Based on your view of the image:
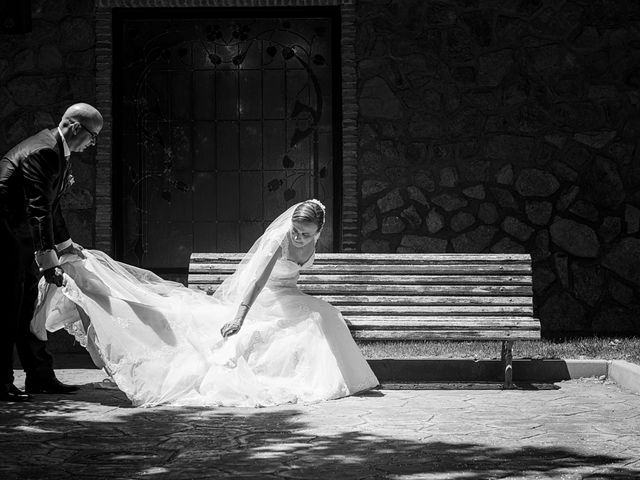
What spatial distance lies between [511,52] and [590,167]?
1.46 m

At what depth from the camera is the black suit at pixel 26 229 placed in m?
7.14

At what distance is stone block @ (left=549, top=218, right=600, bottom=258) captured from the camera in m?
11.2

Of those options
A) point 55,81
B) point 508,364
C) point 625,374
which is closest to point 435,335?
point 508,364

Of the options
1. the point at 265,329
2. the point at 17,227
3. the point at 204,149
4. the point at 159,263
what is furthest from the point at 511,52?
the point at 17,227

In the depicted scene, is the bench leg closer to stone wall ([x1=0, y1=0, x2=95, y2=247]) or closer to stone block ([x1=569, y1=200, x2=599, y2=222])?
stone block ([x1=569, y1=200, x2=599, y2=222])

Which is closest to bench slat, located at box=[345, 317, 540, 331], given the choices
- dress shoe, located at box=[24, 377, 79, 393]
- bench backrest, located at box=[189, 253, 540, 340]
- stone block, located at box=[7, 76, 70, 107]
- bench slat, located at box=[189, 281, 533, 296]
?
bench backrest, located at box=[189, 253, 540, 340]

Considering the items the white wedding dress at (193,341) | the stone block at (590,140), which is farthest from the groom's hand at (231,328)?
the stone block at (590,140)

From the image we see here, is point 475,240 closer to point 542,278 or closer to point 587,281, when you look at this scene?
point 542,278

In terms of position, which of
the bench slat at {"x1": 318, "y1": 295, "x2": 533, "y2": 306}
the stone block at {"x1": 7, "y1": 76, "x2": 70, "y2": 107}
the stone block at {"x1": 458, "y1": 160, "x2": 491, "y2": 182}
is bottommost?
the bench slat at {"x1": 318, "y1": 295, "x2": 533, "y2": 306}

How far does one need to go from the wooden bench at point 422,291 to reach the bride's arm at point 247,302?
92 centimetres

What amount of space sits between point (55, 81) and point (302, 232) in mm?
4679

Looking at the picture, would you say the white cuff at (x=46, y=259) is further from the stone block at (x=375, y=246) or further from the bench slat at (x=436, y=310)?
the stone block at (x=375, y=246)

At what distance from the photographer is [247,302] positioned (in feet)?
24.8

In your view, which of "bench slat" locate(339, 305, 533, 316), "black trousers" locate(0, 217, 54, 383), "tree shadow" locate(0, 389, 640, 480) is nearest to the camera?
"tree shadow" locate(0, 389, 640, 480)
